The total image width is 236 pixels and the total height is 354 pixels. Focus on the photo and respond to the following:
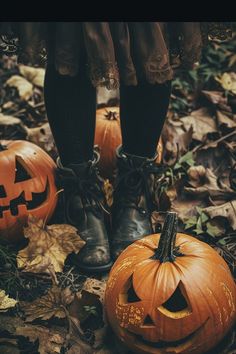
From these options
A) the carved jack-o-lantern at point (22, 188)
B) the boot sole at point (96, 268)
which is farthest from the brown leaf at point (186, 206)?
the carved jack-o-lantern at point (22, 188)

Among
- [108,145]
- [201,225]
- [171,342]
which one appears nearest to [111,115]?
[108,145]

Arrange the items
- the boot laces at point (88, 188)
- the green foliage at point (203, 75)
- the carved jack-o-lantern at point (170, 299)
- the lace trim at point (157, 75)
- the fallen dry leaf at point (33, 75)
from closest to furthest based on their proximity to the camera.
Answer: the carved jack-o-lantern at point (170, 299) → the lace trim at point (157, 75) → the boot laces at point (88, 188) → the green foliage at point (203, 75) → the fallen dry leaf at point (33, 75)

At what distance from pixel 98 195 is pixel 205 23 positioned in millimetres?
852

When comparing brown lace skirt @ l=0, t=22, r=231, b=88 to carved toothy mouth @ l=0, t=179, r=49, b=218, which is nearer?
brown lace skirt @ l=0, t=22, r=231, b=88

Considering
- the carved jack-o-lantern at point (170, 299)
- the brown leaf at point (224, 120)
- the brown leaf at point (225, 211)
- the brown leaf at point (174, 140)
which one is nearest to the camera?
the carved jack-o-lantern at point (170, 299)

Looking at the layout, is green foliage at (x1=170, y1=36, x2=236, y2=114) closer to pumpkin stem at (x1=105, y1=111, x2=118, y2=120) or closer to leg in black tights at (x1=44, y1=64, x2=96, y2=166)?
pumpkin stem at (x1=105, y1=111, x2=118, y2=120)

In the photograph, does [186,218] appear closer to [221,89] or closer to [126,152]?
[126,152]

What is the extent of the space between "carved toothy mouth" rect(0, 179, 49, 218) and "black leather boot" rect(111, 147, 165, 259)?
324mm

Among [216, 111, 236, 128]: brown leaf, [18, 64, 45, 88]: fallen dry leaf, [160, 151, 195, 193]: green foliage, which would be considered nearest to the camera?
[160, 151, 195, 193]: green foliage

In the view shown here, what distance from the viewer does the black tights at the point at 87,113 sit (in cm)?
206

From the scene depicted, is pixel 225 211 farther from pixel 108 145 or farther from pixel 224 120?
pixel 224 120

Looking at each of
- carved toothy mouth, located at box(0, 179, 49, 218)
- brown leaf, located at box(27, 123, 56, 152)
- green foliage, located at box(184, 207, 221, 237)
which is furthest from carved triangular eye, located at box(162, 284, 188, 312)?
brown leaf, located at box(27, 123, 56, 152)

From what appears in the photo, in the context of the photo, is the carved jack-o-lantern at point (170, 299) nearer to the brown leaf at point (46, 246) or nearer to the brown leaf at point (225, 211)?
the brown leaf at point (46, 246)

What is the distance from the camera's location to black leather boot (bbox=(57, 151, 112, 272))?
224cm
